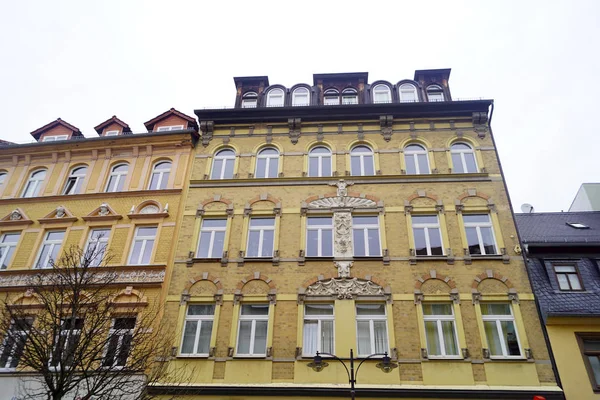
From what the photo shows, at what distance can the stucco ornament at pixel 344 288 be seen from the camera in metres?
15.1

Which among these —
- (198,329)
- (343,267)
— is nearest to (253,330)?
(198,329)

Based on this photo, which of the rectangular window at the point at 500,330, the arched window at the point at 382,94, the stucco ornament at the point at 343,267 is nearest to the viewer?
the rectangular window at the point at 500,330

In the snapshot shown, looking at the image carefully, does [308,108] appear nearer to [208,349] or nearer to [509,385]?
[208,349]

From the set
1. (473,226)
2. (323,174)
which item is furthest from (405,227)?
(323,174)

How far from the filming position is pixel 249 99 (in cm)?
2142

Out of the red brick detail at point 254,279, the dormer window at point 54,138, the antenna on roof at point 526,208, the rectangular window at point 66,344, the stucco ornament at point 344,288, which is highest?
the dormer window at point 54,138

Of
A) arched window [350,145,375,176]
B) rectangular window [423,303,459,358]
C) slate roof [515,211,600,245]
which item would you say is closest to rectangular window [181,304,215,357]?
rectangular window [423,303,459,358]

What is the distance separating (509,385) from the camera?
13.1m

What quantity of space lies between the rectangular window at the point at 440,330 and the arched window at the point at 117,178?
45.4 ft

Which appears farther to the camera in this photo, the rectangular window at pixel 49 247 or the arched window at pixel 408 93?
the arched window at pixel 408 93

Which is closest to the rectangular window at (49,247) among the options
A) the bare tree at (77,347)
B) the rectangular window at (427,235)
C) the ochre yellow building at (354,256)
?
the bare tree at (77,347)

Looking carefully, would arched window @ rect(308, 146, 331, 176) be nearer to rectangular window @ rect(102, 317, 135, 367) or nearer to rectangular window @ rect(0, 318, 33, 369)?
rectangular window @ rect(102, 317, 135, 367)

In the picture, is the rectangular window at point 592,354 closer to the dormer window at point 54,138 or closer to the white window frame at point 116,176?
the white window frame at point 116,176

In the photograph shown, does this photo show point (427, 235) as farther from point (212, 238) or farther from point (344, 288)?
point (212, 238)
